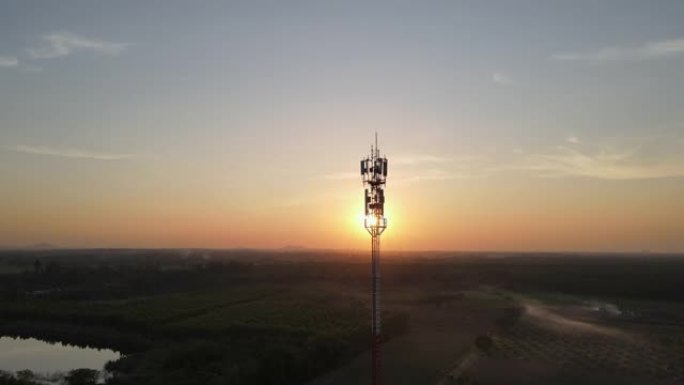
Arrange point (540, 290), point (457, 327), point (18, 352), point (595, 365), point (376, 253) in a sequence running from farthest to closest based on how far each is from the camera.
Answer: point (540, 290)
point (457, 327)
point (18, 352)
point (595, 365)
point (376, 253)

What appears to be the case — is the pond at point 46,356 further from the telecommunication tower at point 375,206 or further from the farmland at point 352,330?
the telecommunication tower at point 375,206

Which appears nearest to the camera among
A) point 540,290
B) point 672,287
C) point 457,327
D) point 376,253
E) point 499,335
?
point 376,253

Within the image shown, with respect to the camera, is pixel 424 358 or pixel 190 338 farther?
pixel 190 338

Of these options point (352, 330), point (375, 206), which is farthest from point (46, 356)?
point (375, 206)

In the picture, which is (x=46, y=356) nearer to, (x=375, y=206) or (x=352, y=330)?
(x=352, y=330)

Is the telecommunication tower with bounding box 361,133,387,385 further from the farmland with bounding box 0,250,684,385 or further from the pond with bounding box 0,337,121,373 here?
the pond with bounding box 0,337,121,373

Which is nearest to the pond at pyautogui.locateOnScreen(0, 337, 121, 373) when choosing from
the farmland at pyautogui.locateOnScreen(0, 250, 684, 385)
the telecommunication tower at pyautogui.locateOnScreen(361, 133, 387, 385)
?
the farmland at pyautogui.locateOnScreen(0, 250, 684, 385)

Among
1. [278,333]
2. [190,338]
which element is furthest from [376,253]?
[190,338]

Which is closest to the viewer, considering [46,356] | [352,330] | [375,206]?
[375,206]

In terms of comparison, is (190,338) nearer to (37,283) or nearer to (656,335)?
(656,335)
